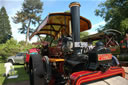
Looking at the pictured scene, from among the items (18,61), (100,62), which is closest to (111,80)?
(100,62)

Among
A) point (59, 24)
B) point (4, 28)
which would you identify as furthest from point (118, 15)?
point (4, 28)

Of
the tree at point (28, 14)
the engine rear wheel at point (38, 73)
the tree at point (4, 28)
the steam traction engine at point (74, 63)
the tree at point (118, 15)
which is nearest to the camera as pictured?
the steam traction engine at point (74, 63)

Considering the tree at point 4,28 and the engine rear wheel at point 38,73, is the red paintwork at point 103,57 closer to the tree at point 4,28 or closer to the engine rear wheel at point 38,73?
the engine rear wheel at point 38,73

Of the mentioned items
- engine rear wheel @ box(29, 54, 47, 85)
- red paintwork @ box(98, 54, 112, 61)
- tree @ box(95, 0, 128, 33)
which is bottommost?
engine rear wheel @ box(29, 54, 47, 85)

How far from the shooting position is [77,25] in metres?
2.91

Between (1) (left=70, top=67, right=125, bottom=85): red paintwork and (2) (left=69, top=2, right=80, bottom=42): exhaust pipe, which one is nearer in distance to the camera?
(1) (left=70, top=67, right=125, bottom=85): red paintwork

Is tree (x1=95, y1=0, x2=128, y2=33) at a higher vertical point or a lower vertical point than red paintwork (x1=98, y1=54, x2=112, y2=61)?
higher

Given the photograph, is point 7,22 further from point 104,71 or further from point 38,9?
point 104,71

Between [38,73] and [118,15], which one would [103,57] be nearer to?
[38,73]

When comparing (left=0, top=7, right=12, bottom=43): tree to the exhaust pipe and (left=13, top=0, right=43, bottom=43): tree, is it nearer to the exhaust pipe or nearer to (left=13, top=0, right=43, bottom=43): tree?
(left=13, top=0, right=43, bottom=43): tree

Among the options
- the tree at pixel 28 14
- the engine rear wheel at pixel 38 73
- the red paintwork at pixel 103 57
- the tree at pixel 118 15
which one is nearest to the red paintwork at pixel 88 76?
the red paintwork at pixel 103 57

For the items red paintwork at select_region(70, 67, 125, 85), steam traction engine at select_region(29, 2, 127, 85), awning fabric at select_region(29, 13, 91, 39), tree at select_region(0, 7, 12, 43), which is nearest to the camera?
red paintwork at select_region(70, 67, 125, 85)

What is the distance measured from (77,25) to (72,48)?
60 cm

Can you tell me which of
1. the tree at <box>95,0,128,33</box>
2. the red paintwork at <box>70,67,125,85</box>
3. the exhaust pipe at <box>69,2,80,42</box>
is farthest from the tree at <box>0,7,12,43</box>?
the red paintwork at <box>70,67,125,85</box>
